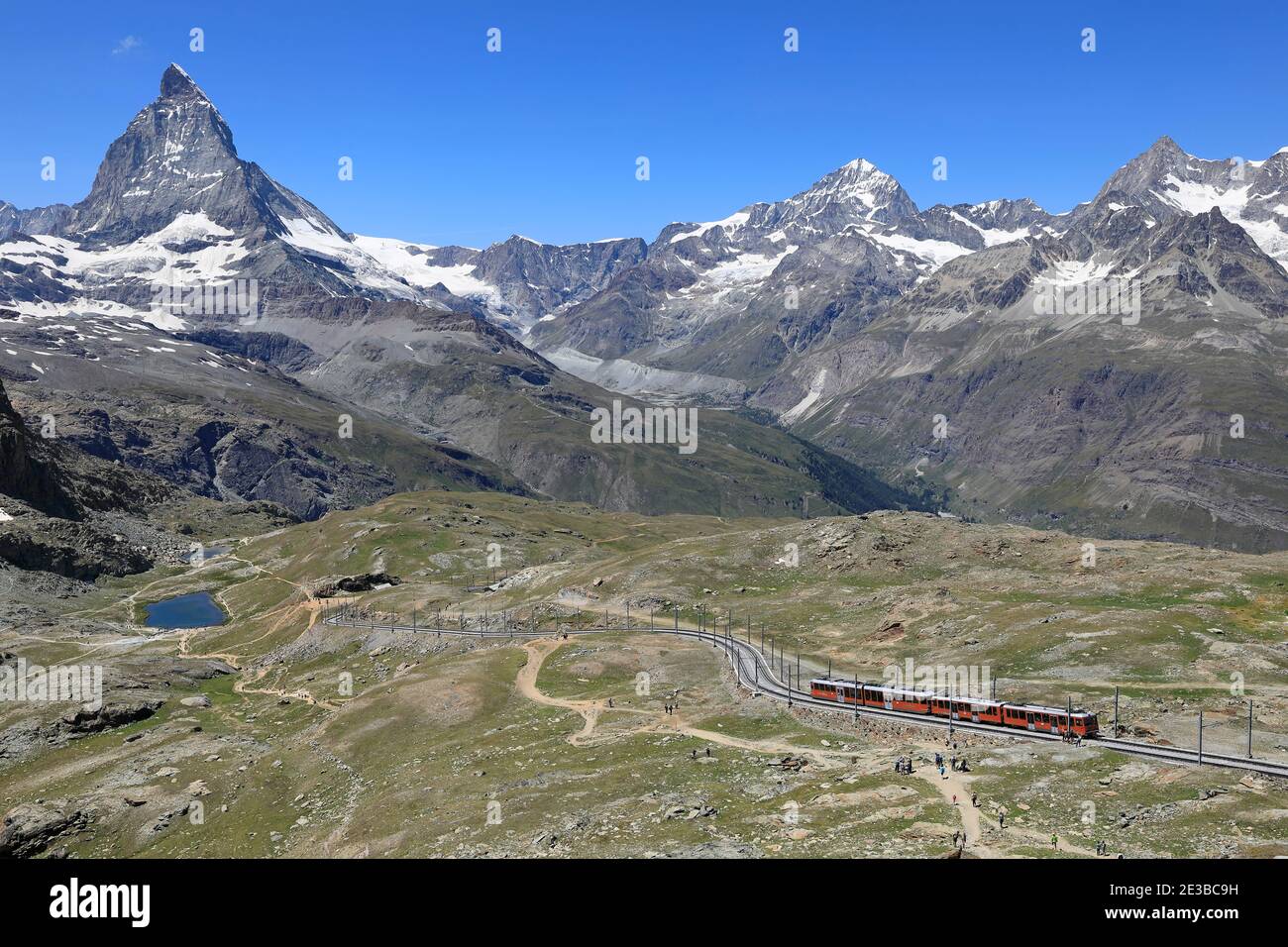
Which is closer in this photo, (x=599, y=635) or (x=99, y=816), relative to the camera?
(x=99, y=816)

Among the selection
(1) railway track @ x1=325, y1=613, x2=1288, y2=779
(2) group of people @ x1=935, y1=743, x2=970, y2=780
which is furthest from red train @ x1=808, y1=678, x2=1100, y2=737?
(2) group of people @ x1=935, y1=743, x2=970, y2=780

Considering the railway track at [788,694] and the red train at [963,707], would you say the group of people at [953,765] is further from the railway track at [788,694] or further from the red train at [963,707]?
the red train at [963,707]

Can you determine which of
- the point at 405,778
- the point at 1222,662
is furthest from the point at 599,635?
the point at 1222,662

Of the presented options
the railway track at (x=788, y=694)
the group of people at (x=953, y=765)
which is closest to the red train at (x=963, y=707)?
the railway track at (x=788, y=694)

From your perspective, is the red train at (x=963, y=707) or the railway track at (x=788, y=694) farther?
the red train at (x=963, y=707)
